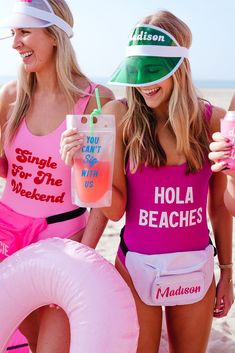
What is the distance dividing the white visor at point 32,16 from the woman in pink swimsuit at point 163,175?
0.53m

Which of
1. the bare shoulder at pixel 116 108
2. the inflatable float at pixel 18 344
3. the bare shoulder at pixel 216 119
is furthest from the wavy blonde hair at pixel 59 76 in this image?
the inflatable float at pixel 18 344

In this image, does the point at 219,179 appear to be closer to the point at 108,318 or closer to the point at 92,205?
the point at 92,205

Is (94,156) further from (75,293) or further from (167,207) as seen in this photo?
(75,293)

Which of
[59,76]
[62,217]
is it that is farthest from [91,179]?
[59,76]

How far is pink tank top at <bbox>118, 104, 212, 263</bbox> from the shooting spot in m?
2.67

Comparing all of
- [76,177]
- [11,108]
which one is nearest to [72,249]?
[76,177]

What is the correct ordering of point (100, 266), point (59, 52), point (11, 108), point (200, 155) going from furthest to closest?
point (11, 108) → point (59, 52) → point (200, 155) → point (100, 266)

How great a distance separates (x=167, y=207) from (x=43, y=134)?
0.81 meters

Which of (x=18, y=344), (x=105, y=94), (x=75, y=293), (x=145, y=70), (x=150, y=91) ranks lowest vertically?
(x=18, y=344)

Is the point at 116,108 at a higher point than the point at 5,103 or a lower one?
higher

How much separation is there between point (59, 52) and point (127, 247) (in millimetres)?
1121

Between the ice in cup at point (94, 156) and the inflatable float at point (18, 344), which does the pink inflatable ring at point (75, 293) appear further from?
the inflatable float at point (18, 344)

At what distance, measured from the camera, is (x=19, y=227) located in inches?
116

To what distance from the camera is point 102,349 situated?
236cm
